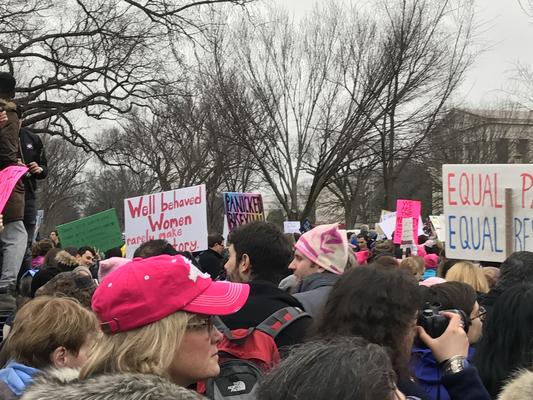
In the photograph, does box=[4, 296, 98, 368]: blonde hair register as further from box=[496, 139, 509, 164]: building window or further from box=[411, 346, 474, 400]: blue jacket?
box=[496, 139, 509, 164]: building window

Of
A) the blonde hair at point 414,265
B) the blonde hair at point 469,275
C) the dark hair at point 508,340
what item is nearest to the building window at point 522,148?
the blonde hair at point 414,265

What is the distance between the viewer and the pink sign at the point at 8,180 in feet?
15.8

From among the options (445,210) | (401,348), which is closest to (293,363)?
(401,348)

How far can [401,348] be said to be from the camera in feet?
8.52

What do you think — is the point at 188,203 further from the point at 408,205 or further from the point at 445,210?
the point at 408,205

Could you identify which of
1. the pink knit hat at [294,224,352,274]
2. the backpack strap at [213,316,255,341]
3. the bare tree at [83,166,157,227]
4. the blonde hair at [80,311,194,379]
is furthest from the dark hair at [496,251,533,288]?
the bare tree at [83,166,157,227]

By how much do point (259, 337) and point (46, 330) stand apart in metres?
0.88

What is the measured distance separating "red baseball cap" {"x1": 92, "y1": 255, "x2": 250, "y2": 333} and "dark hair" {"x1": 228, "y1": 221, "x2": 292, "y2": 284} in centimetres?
143

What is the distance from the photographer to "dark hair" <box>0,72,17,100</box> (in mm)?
5016

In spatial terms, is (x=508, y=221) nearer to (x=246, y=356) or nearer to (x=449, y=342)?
(x=449, y=342)

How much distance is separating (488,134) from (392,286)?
1552 inches

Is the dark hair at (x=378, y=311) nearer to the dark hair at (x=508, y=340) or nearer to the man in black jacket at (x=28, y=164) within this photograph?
the dark hair at (x=508, y=340)

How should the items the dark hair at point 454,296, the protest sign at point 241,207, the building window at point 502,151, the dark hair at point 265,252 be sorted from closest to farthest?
the dark hair at point 454,296, the dark hair at point 265,252, the protest sign at point 241,207, the building window at point 502,151

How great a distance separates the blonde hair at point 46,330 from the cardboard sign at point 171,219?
4539 mm
